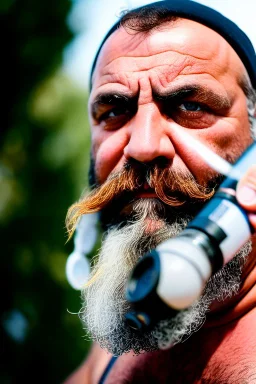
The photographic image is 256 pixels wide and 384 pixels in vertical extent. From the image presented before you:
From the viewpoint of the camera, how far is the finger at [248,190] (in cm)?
106

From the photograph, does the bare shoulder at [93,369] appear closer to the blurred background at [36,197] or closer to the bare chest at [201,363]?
the bare chest at [201,363]

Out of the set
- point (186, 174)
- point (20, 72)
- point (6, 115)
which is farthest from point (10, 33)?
point (186, 174)

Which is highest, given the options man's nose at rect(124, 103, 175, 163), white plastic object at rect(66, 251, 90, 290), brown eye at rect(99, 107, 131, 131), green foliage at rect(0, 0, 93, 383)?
man's nose at rect(124, 103, 175, 163)

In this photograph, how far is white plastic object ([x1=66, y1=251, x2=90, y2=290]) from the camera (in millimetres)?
2027

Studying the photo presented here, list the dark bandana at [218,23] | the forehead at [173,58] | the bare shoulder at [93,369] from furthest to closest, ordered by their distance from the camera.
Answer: the bare shoulder at [93,369]
the dark bandana at [218,23]
the forehead at [173,58]

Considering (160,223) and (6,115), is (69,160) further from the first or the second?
(160,223)

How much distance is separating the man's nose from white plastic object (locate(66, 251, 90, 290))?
1.99 feet

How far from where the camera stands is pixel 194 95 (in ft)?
5.71

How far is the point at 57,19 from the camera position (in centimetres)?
677

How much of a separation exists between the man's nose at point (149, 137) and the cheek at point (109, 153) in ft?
0.30

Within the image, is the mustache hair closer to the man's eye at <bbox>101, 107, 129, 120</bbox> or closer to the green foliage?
the man's eye at <bbox>101, 107, 129, 120</bbox>

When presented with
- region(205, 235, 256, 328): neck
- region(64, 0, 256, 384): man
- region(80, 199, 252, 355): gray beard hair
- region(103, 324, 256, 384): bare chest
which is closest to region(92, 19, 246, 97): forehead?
region(64, 0, 256, 384): man

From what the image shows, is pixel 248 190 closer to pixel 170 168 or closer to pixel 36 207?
pixel 170 168

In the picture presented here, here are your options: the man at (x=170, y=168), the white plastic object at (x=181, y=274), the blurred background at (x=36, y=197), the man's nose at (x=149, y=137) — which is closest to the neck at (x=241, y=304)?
the man at (x=170, y=168)
